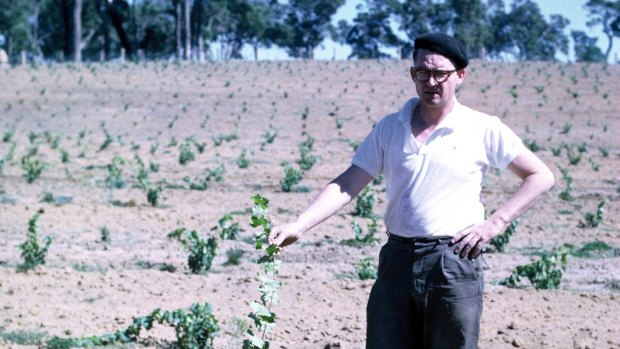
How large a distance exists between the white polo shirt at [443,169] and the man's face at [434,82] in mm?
93

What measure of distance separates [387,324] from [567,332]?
3236 mm

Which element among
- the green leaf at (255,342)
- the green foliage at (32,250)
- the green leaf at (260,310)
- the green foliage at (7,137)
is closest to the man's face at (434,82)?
the green leaf at (260,310)

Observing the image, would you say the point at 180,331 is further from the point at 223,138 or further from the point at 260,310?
the point at 223,138

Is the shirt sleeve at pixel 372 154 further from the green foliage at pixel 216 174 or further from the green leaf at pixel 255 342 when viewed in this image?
the green foliage at pixel 216 174

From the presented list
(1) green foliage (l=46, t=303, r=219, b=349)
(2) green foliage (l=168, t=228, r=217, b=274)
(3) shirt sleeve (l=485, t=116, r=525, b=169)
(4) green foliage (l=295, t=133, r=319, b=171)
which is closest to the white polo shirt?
(3) shirt sleeve (l=485, t=116, r=525, b=169)

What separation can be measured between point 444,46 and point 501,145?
0.41 metres

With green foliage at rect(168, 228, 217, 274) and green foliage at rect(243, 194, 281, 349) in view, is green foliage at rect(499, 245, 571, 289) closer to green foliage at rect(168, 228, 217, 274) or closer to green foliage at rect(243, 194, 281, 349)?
green foliage at rect(168, 228, 217, 274)

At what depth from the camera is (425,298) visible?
3.29 meters

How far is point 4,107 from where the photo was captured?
25.7 m

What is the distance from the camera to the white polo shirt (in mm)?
3307

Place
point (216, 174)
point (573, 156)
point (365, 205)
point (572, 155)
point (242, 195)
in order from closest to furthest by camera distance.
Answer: point (365, 205) < point (242, 195) < point (216, 174) < point (573, 156) < point (572, 155)

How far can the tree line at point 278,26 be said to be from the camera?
62.1m

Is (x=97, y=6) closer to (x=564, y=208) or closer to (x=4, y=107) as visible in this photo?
(x=4, y=107)

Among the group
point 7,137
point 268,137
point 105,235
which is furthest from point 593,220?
point 7,137
